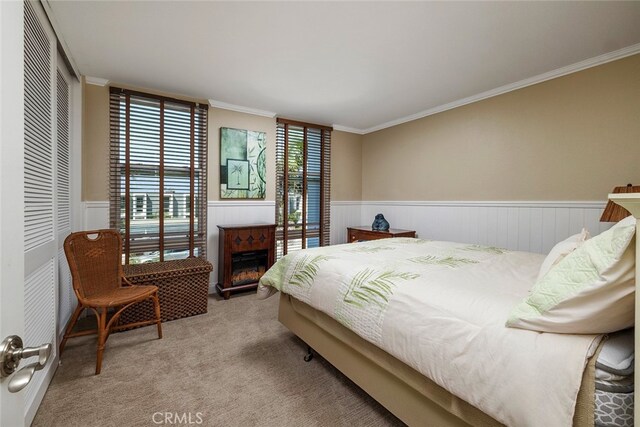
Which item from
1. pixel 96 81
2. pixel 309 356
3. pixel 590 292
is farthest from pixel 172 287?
pixel 590 292

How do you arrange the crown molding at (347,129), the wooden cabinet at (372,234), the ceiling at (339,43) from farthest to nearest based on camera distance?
the crown molding at (347,129) < the wooden cabinet at (372,234) < the ceiling at (339,43)

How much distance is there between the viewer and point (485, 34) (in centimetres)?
213

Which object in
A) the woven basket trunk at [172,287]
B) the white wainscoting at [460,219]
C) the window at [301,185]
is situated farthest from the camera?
the window at [301,185]

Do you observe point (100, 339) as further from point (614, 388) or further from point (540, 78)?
point (540, 78)

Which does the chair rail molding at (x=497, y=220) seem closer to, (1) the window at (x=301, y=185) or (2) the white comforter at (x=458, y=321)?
(1) the window at (x=301, y=185)

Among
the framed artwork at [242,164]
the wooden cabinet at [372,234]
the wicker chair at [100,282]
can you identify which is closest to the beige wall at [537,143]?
the wooden cabinet at [372,234]

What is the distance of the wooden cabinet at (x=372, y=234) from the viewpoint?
155 inches

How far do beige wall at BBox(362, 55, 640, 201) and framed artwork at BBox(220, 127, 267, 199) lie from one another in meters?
2.12

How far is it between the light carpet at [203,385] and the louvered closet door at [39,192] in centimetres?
21

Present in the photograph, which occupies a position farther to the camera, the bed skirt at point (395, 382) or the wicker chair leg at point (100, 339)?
the wicker chair leg at point (100, 339)

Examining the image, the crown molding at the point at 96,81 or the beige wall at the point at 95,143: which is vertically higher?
the crown molding at the point at 96,81

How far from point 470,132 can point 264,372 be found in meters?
3.37

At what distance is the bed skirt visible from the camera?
3.25 ft

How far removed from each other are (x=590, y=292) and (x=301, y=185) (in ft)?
12.7
